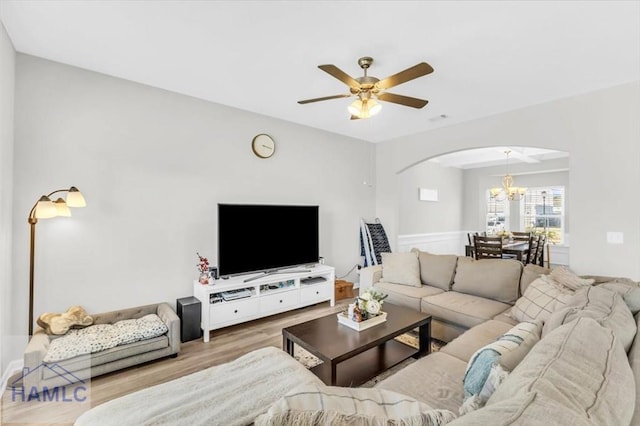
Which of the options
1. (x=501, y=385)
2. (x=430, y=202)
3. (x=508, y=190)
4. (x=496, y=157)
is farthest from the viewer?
(x=430, y=202)

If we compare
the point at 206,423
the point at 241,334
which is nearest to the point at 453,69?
the point at 206,423

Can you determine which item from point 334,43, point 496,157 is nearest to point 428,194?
point 496,157

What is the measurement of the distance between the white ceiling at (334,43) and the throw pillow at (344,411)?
2202 mm

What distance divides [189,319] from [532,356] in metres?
3.10

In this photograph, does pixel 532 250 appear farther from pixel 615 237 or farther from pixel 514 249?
pixel 615 237

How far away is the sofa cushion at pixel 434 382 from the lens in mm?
1576

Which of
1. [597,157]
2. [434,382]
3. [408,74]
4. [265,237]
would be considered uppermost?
[408,74]

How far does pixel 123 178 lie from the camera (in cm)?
315

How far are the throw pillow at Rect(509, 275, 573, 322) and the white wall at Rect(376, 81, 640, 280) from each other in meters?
1.05

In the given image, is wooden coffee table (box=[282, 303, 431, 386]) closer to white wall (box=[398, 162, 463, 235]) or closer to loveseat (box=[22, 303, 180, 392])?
loveseat (box=[22, 303, 180, 392])

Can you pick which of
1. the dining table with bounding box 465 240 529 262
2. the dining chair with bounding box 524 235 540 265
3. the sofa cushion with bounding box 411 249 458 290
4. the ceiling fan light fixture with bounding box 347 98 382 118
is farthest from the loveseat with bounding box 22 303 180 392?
the dining chair with bounding box 524 235 540 265

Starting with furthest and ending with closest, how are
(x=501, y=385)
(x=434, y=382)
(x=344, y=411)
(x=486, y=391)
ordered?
(x=434, y=382), (x=486, y=391), (x=501, y=385), (x=344, y=411)

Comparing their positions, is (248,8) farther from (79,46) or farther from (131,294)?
(131,294)

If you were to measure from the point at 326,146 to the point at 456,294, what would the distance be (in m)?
2.92
